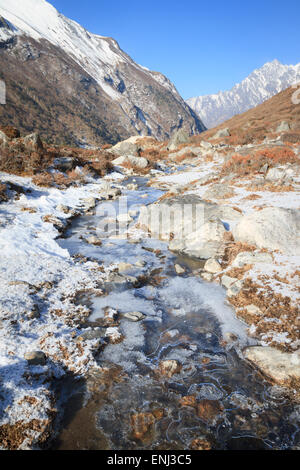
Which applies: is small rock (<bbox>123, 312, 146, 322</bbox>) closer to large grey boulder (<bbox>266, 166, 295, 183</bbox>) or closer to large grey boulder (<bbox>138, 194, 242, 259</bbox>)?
large grey boulder (<bbox>138, 194, 242, 259</bbox>)

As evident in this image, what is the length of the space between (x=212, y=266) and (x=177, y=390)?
5.18m

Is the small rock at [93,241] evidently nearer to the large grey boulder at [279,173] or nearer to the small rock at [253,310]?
the small rock at [253,310]

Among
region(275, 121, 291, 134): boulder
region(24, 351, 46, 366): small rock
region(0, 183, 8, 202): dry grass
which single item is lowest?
region(24, 351, 46, 366): small rock

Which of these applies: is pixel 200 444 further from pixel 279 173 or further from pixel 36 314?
pixel 279 173

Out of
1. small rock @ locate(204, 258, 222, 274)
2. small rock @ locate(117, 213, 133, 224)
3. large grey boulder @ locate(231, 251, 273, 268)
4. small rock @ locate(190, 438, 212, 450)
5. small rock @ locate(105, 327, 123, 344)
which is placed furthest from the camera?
small rock @ locate(117, 213, 133, 224)

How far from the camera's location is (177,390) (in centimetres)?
470

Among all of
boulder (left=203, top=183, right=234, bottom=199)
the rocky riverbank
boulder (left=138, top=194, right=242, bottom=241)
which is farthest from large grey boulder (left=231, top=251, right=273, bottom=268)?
boulder (left=203, top=183, right=234, bottom=199)

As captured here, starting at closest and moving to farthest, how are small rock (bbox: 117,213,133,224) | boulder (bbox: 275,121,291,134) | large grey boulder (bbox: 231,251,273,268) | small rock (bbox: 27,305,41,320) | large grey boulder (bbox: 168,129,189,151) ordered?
small rock (bbox: 27,305,41,320) < large grey boulder (bbox: 231,251,273,268) < small rock (bbox: 117,213,133,224) < boulder (bbox: 275,121,291,134) < large grey boulder (bbox: 168,129,189,151)

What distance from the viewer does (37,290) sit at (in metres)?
7.04

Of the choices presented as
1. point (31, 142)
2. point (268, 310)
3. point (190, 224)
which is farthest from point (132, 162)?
point (268, 310)

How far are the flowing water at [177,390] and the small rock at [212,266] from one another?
56.1 inches

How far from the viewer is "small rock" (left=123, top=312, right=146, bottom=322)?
21.6 ft

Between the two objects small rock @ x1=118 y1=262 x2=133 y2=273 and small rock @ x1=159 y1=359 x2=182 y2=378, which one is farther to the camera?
small rock @ x1=118 y1=262 x2=133 y2=273

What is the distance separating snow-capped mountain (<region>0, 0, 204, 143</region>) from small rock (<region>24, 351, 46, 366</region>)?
242 feet
